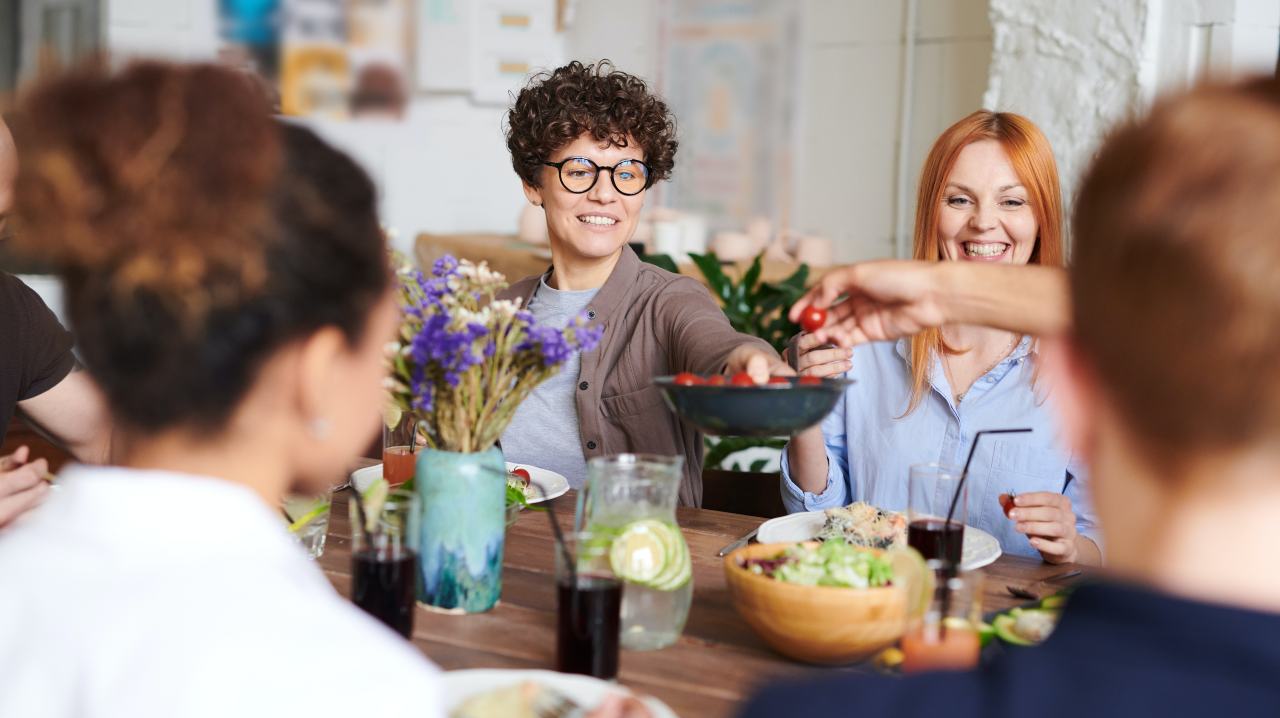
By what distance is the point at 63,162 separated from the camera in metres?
0.85

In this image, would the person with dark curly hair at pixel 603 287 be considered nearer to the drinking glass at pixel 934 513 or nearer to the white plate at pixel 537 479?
the white plate at pixel 537 479

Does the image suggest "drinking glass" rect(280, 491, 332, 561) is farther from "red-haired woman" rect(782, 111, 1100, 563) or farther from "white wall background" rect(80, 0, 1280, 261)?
"white wall background" rect(80, 0, 1280, 261)

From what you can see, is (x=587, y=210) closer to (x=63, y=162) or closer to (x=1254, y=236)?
(x=63, y=162)

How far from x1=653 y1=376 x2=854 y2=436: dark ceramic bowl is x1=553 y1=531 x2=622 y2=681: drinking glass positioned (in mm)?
245

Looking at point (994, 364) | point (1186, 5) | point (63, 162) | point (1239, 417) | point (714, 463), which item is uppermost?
point (1186, 5)

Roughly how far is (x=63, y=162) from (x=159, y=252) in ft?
0.31

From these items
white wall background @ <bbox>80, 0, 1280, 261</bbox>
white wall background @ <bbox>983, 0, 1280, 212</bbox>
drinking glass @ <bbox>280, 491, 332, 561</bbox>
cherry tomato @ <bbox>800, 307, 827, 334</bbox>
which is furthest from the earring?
white wall background @ <bbox>80, 0, 1280, 261</bbox>

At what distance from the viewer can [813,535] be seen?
1.76m

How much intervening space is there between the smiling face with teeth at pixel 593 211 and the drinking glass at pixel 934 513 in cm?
108

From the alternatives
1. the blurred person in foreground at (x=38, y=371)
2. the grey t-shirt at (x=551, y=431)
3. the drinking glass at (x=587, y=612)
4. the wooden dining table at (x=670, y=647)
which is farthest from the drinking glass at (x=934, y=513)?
the blurred person in foreground at (x=38, y=371)

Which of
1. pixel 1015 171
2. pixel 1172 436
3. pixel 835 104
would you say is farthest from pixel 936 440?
pixel 835 104

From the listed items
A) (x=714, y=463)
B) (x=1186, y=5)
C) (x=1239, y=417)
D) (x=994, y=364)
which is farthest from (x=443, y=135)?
(x=1239, y=417)

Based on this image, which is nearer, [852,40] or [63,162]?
[63,162]

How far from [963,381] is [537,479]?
2.69 ft
